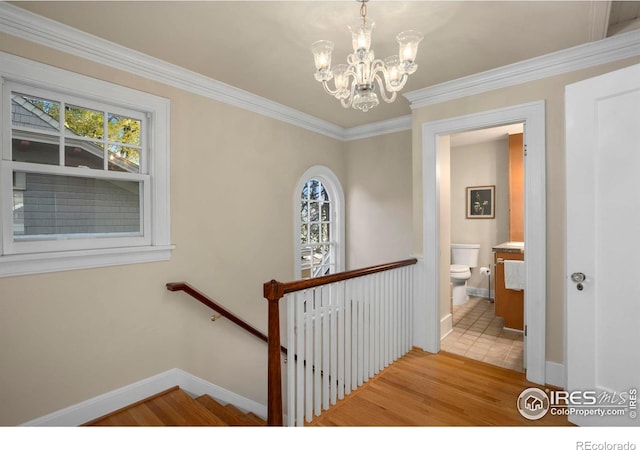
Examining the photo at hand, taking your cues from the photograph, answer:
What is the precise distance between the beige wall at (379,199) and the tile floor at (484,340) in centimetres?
108

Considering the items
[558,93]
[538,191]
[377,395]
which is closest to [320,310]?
[377,395]

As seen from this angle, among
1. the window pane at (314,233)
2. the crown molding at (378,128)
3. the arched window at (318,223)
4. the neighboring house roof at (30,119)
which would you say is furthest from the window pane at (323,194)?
the neighboring house roof at (30,119)

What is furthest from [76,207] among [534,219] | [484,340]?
[484,340]

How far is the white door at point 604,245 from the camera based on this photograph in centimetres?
167

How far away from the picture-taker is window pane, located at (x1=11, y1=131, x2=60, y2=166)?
188cm

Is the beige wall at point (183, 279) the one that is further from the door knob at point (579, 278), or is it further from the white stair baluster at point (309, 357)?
the door knob at point (579, 278)

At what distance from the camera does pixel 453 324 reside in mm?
3824

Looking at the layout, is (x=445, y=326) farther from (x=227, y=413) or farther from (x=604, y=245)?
(x=227, y=413)

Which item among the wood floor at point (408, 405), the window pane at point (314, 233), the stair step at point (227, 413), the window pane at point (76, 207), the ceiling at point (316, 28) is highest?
the ceiling at point (316, 28)

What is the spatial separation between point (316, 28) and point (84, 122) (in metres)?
1.70

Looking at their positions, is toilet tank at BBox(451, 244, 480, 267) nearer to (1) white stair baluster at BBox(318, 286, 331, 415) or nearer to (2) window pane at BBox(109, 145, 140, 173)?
(1) white stair baluster at BBox(318, 286, 331, 415)

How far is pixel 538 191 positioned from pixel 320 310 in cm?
192

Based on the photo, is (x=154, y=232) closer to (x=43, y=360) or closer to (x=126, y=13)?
(x=43, y=360)
